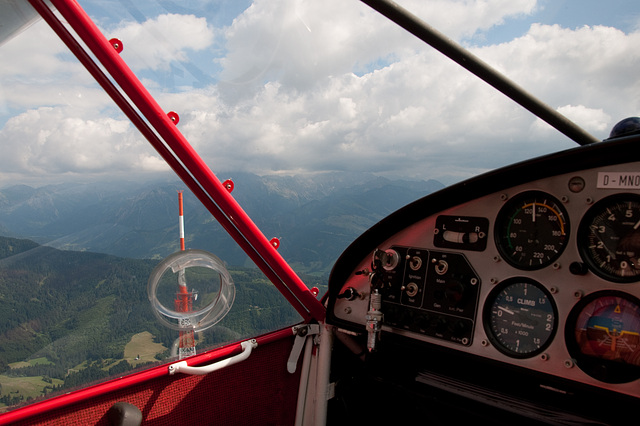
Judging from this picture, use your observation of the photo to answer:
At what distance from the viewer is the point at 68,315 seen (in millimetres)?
1663

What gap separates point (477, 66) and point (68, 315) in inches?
74.9

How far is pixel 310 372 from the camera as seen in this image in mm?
2080

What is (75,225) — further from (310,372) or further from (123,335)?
(310,372)

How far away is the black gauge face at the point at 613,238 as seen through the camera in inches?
52.9

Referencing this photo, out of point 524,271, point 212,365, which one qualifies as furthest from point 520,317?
point 212,365

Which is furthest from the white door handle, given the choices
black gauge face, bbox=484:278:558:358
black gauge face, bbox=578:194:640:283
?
black gauge face, bbox=578:194:640:283

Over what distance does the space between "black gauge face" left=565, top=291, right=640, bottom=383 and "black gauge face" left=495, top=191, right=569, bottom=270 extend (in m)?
0.20

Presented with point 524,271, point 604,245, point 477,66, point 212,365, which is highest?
point 477,66

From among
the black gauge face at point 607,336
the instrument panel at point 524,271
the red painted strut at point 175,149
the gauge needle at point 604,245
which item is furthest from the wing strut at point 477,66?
the red painted strut at point 175,149

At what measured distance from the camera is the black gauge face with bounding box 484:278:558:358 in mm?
1491

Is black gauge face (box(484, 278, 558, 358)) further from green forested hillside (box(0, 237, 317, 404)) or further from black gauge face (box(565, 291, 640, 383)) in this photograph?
green forested hillside (box(0, 237, 317, 404))

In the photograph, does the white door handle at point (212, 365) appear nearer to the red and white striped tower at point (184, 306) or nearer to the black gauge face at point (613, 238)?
the red and white striped tower at point (184, 306)

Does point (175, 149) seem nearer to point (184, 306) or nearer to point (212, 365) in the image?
point (184, 306)

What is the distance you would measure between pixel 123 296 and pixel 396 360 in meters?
1.33
